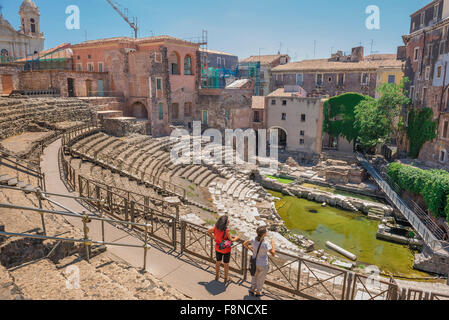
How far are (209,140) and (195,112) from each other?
5.18 m

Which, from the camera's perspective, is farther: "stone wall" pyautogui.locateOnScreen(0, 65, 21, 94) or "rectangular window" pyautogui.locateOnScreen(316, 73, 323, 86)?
"rectangular window" pyautogui.locateOnScreen(316, 73, 323, 86)

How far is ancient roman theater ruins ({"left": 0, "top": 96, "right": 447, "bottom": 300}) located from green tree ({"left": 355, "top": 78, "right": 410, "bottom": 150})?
12.5 feet

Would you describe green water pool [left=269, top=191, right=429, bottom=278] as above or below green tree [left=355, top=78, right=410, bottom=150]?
below

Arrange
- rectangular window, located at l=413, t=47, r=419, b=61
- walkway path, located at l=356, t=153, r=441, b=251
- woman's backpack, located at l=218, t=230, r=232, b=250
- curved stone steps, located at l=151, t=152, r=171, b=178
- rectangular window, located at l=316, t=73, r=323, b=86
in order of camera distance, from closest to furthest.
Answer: woman's backpack, located at l=218, t=230, r=232, b=250, walkway path, located at l=356, t=153, r=441, b=251, curved stone steps, located at l=151, t=152, r=171, b=178, rectangular window, located at l=413, t=47, r=419, b=61, rectangular window, located at l=316, t=73, r=323, b=86

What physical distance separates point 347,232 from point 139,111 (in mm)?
21921

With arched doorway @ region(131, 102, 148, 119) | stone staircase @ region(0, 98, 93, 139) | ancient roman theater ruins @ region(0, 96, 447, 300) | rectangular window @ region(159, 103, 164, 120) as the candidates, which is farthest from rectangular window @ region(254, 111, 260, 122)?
stone staircase @ region(0, 98, 93, 139)

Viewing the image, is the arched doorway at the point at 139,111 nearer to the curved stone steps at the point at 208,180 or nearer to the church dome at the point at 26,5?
the curved stone steps at the point at 208,180

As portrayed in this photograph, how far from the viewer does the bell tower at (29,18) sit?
46.0 meters

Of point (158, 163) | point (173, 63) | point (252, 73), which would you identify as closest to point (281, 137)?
point (252, 73)

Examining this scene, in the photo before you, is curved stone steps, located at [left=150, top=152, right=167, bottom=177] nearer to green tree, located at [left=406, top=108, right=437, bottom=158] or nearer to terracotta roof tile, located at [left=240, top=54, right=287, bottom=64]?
green tree, located at [left=406, top=108, right=437, bottom=158]

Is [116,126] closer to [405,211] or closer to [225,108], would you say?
[225,108]

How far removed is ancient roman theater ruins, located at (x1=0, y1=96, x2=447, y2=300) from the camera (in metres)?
6.38

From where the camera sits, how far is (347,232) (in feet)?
68.7

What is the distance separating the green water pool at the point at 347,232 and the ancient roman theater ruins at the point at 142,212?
36cm
